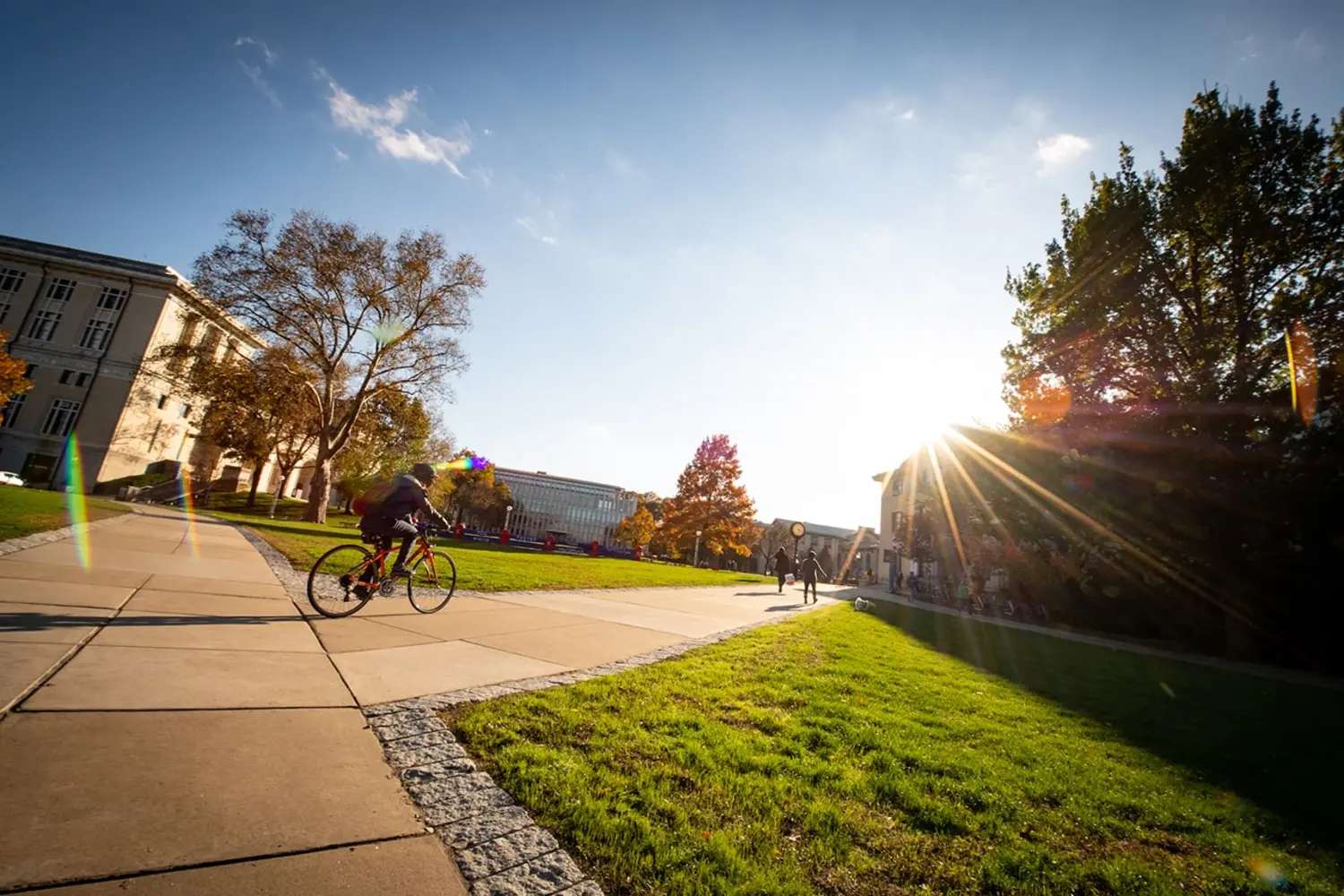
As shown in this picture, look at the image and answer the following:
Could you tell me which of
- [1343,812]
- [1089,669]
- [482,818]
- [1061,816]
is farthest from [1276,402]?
[482,818]

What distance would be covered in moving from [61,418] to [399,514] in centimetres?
5105

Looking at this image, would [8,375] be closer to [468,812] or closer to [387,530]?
[387,530]

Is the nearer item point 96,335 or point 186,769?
point 186,769

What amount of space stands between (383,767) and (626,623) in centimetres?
582

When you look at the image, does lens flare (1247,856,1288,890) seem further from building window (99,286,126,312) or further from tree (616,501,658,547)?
building window (99,286,126,312)

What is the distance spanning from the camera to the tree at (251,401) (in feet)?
91.8

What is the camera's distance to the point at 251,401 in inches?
1355

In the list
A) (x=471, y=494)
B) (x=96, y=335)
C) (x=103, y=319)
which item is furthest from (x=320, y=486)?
(x=471, y=494)

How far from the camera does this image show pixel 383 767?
261 cm

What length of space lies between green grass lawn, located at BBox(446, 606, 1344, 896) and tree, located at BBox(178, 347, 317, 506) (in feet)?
100

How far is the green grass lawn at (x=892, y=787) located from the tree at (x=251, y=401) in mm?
30507

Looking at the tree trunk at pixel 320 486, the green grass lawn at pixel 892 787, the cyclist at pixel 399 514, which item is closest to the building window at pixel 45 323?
the tree trunk at pixel 320 486

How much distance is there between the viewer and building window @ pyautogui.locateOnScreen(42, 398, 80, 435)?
122 ft

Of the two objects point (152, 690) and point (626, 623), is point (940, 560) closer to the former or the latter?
point (626, 623)
